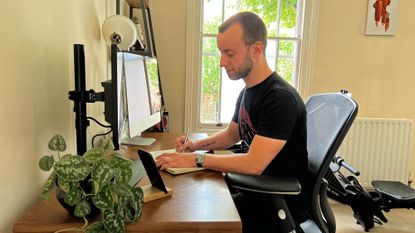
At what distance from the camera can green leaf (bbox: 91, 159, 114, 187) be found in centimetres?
71

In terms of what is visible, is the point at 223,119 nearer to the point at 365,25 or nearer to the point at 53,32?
the point at 365,25

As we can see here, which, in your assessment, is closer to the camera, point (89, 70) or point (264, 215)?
point (264, 215)

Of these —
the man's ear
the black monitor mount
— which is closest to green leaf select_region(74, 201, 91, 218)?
the black monitor mount

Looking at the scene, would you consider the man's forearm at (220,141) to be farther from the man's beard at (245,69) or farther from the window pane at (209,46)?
the window pane at (209,46)

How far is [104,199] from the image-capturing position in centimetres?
72

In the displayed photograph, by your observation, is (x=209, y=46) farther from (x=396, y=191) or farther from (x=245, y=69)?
(x=396, y=191)

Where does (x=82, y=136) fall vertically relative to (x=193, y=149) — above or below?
above

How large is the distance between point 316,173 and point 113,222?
823 millimetres

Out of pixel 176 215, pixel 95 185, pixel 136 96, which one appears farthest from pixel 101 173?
pixel 136 96

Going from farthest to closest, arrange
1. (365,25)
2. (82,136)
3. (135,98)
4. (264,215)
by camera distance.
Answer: (365,25) < (135,98) < (264,215) < (82,136)

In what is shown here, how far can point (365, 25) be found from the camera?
2.84m

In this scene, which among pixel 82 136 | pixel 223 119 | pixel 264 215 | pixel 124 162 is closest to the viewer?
pixel 124 162

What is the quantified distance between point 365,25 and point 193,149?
82.7 inches

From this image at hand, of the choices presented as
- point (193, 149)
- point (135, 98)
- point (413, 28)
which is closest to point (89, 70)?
point (135, 98)
